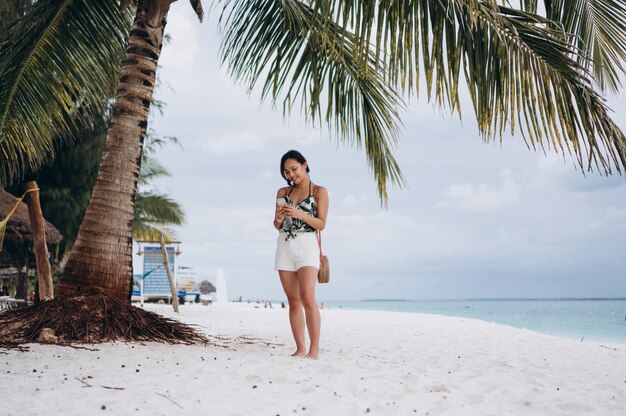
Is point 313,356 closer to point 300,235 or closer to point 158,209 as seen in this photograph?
point 300,235

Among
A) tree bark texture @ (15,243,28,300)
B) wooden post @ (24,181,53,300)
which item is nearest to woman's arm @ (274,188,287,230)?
wooden post @ (24,181,53,300)

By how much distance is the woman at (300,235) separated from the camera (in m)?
4.09

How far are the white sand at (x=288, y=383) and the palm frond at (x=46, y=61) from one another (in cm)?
289

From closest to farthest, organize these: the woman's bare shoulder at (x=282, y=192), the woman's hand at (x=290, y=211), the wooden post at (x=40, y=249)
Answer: the woman's hand at (x=290, y=211) → the woman's bare shoulder at (x=282, y=192) → the wooden post at (x=40, y=249)

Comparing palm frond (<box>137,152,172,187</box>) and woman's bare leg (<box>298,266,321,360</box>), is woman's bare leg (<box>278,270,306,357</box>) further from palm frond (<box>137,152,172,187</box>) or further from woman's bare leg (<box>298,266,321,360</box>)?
palm frond (<box>137,152,172,187</box>)

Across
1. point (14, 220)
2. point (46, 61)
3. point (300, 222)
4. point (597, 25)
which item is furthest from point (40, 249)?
point (597, 25)

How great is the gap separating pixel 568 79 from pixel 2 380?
4.02 m

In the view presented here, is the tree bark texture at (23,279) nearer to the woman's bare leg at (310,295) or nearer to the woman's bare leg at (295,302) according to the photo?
the woman's bare leg at (295,302)

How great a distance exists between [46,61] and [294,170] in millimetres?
3503

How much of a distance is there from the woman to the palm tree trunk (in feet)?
5.61

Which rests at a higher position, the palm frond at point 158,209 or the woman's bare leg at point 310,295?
the palm frond at point 158,209

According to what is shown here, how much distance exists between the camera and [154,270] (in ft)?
52.9

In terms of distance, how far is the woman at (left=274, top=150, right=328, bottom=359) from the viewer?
4086 millimetres

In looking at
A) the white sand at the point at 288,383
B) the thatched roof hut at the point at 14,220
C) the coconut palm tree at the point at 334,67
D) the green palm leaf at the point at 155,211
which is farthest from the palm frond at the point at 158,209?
the white sand at the point at 288,383
